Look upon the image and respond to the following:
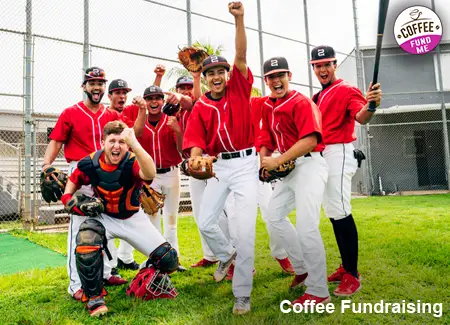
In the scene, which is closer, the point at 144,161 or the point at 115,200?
the point at 144,161

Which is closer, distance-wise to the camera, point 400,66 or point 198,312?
point 198,312

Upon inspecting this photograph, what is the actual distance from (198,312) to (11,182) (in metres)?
9.32

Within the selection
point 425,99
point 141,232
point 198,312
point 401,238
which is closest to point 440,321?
point 198,312

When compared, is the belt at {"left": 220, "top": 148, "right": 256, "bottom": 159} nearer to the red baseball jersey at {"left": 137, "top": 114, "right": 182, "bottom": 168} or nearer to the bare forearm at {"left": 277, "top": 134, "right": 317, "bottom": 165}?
the bare forearm at {"left": 277, "top": 134, "right": 317, "bottom": 165}

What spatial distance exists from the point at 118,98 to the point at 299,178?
2841 millimetres

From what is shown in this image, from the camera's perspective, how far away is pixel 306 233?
3248 mm

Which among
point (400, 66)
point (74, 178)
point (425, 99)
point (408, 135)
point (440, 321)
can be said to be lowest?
point (440, 321)

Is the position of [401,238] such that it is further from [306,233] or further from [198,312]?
[198,312]

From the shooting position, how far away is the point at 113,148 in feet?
11.1

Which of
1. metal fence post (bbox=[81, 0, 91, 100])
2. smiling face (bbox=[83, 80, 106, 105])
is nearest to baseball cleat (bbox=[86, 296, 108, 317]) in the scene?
smiling face (bbox=[83, 80, 106, 105])

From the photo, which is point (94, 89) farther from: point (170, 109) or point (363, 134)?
point (363, 134)

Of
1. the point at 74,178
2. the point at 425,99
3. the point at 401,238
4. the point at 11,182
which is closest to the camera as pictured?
the point at 74,178

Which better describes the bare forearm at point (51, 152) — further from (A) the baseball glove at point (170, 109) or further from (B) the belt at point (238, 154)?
(B) the belt at point (238, 154)

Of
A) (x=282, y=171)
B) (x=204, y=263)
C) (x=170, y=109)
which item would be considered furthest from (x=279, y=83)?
(x=204, y=263)
